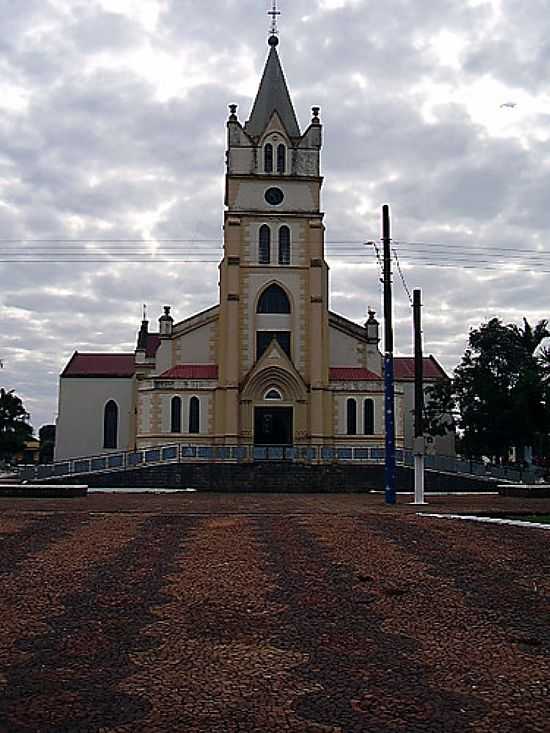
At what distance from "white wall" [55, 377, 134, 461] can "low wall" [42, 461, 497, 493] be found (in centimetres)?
1430

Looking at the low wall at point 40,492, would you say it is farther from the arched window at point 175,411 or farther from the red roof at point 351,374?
the red roof at point 351,374

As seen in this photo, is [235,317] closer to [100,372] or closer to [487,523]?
[100,372]

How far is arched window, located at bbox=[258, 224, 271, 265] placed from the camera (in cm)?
5056

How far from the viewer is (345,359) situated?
51.5m

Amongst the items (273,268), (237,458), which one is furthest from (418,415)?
(273,268)

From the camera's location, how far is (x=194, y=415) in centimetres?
4869

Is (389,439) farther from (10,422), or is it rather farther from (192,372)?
(10,422)

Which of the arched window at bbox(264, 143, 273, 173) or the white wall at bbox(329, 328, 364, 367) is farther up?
the arched window at bbox(264, 143, 273, 173)

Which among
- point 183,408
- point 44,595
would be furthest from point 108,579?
point 183,408

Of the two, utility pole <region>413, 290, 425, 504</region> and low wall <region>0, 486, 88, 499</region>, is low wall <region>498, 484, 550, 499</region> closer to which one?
utility pole <region>413, 290, 425, 504</region>

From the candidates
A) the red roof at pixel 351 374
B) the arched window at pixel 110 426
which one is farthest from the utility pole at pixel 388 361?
the arched window at pixel 110 426

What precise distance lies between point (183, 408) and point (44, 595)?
39061 mm

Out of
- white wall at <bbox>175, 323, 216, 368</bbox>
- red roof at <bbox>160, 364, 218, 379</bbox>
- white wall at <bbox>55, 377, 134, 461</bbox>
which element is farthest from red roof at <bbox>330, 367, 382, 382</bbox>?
white wall at <bbox>55, 377, 134, 461</bbox>

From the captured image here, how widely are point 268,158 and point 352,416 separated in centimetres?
1610
